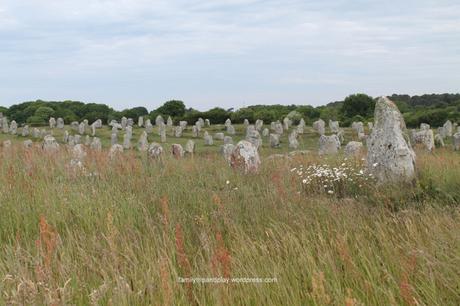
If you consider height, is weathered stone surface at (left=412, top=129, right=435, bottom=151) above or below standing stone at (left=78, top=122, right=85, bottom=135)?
below

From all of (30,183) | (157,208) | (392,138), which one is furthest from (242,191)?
(392,138)

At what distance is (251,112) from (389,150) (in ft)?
97.8

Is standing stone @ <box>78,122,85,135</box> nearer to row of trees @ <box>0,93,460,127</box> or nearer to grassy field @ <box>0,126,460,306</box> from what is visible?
row of trees @ <box>0,93,460,127</box>

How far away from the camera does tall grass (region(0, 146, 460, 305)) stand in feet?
9.91

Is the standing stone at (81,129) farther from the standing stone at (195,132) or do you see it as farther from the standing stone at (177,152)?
the standing stone at (177,152)

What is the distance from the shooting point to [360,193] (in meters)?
7.99

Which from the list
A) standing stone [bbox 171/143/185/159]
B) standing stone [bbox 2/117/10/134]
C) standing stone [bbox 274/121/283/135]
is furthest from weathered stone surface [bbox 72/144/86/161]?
standing stone [bbox 2/117/10/134]

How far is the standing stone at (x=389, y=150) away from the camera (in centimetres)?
980

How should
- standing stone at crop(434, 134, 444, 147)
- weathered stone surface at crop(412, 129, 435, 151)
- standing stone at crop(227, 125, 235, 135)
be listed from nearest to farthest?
1. weathered stone surface at crop(412, 129, 435, 151)
2. standing stone at crop(434, 134, 444, 147)
3. standing stone at crop(227, 125, 235, 135)

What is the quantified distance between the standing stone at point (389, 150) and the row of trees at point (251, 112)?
26118 mm

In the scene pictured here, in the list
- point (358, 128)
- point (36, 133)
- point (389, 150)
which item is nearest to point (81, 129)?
point (36, 133)

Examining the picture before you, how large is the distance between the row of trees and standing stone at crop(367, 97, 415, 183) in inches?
1028

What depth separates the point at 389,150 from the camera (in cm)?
1020

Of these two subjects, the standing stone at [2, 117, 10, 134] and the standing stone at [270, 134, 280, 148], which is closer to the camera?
the standing stone at [270, 134, 280, 148]
